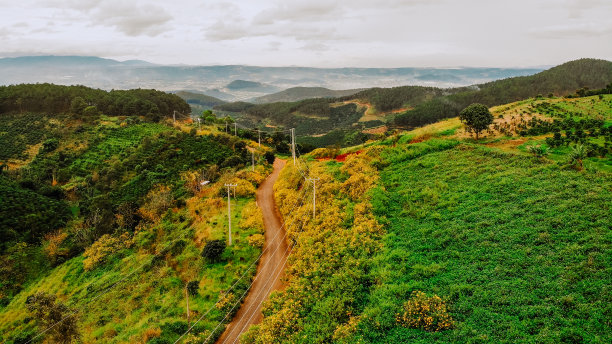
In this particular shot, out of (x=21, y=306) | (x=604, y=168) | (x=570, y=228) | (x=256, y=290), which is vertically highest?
(x=604, y=168)

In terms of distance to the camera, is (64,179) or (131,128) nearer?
(64,179)

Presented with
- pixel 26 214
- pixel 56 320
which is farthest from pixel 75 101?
pixel 56 320

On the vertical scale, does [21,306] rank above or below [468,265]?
below

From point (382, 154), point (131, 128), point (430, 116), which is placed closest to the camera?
point (382, 154)

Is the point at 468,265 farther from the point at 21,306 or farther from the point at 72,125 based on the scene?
the point at 72,125

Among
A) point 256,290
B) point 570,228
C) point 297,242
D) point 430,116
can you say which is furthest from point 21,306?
point 430,116
